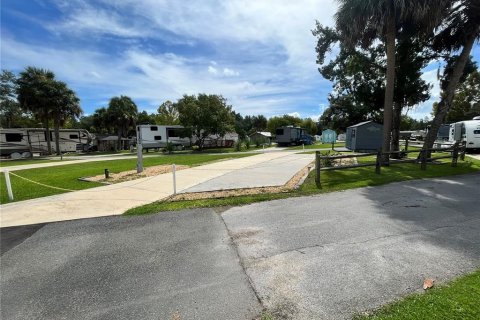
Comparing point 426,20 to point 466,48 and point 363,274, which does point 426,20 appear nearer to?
point 466,48

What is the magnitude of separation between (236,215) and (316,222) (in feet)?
5.80

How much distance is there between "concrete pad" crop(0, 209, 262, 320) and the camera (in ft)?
9.05

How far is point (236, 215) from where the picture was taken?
19.2 feet

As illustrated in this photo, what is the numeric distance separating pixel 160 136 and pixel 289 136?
64.2 feet

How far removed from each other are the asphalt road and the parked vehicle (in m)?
35.1

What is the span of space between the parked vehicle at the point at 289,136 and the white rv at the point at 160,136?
14796 millimetres

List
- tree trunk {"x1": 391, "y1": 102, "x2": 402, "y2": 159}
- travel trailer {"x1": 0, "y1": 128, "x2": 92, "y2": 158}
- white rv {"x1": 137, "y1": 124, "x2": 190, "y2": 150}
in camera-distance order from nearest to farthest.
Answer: tree trunk {"x1": 391, "y1": 102, "x2": 402, "y2": 159}
travel trailer {"x1": 0, "y1": 128, "x2": 92, "y2": 158}
white rv {"x1": 137, "y1": 124, "x2": 190, "y2": 150}

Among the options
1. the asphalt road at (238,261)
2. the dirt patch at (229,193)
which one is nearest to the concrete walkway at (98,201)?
the dirt patch at (229,193)

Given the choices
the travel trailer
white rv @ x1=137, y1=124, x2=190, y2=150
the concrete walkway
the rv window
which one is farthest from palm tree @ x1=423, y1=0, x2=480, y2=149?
the rv window

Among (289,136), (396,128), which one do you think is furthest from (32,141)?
(396,128)

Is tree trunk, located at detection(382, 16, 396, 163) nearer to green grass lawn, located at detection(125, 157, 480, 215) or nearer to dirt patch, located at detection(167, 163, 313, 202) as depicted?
green grass lawn, located at detection(125, 157, 480, 215)

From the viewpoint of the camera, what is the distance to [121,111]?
139 feet

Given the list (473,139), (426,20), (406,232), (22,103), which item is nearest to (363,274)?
(406,232)

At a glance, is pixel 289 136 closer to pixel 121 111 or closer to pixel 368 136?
pixel 368 136
